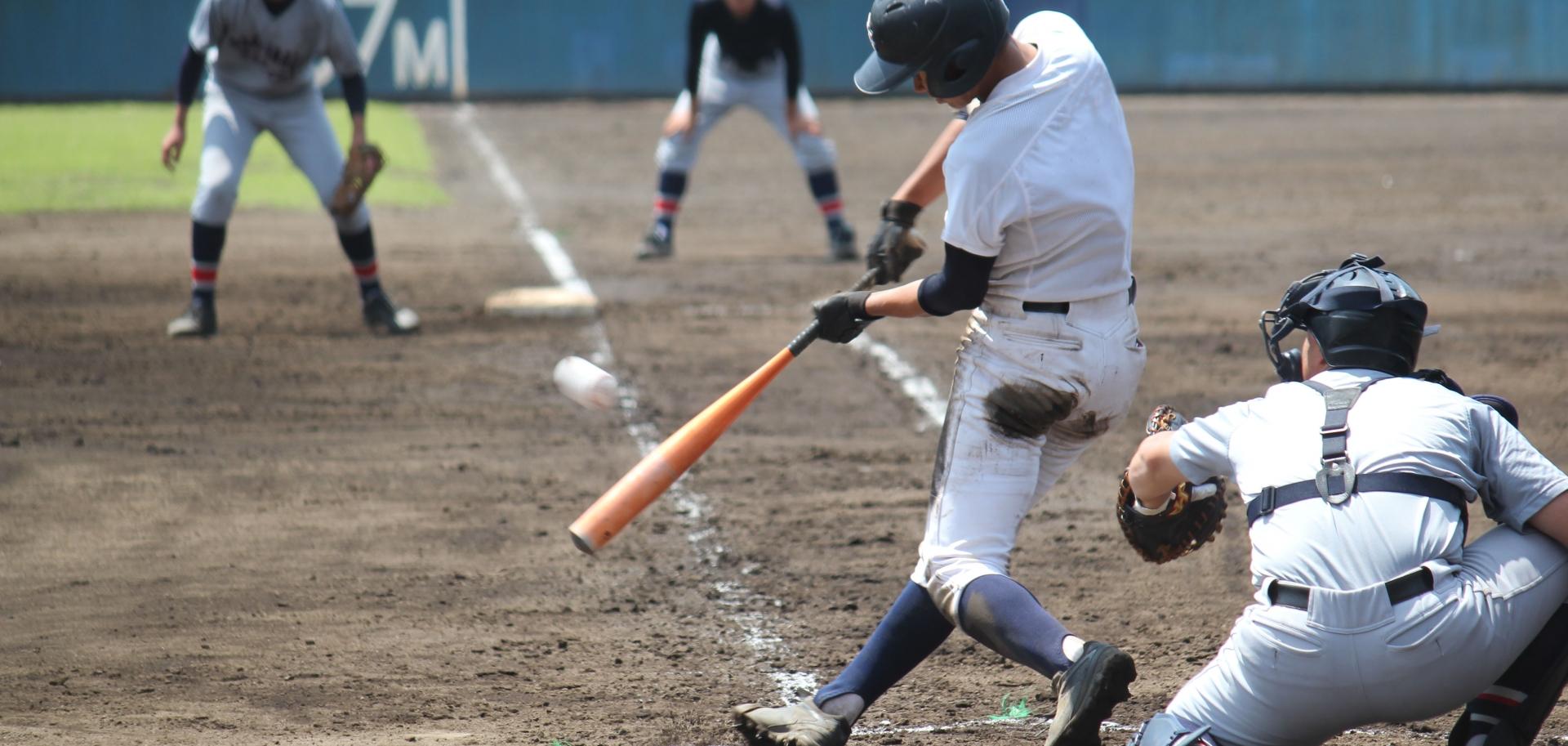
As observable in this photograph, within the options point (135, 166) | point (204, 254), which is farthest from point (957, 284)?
point (135, 166)

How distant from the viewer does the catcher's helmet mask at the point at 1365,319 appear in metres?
3.35

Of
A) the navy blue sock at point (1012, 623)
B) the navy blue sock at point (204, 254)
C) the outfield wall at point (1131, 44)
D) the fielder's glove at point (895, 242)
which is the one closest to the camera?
the navy blue sock at point (1012, 623)

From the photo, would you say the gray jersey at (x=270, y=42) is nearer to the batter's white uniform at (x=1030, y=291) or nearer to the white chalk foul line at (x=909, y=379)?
the white chalk foul line at (x=909, y=379)

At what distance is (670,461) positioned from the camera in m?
4.10

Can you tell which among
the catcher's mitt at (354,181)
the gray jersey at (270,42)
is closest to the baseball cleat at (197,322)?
the catcher's mitt at (354,181)

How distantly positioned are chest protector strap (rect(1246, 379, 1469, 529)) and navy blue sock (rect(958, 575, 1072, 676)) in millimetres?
545

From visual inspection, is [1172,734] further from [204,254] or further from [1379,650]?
[204,254]

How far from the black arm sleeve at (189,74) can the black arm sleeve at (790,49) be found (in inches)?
181

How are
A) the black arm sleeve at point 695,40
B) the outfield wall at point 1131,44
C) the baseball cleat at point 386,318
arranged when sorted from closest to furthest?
the baseball cleat at point 386,318, the black arm sleeve at point 695,40, the outfield wall at point 1131,44

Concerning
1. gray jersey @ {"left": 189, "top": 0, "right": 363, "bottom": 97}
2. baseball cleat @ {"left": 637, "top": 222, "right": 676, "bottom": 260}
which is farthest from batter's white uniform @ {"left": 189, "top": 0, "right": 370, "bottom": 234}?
baseball cleat @ {"left": 637, "top": 222, "right": 676, "bottom": 260}

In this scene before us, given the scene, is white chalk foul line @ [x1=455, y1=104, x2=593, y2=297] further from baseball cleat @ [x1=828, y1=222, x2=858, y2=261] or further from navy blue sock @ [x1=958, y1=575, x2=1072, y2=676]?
navy blue sock @ [x1=958, y1=575, x2=1072, y2=676]

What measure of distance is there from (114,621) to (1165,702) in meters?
3.13

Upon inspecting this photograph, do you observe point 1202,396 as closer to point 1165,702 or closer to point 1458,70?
point 1165,702

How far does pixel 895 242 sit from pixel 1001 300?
0.54 meters
